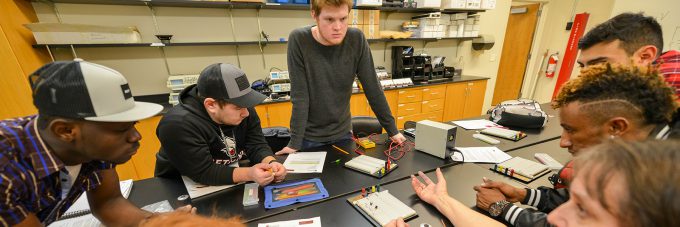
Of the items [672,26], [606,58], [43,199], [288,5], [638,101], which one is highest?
[288,5]

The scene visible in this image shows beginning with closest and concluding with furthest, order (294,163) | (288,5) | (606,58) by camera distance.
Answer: (606,58) → (294,163) → (288,5)

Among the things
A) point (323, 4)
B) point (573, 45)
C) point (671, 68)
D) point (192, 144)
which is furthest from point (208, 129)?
point (573, 45)

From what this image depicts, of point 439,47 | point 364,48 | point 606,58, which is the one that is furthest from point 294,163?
point 439,47

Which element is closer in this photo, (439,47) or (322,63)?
(322,63)

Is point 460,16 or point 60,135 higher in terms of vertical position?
point 460,16

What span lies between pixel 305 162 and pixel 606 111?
1.21m

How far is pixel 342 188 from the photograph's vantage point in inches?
44.0

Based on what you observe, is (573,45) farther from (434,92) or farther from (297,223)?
(297,223)

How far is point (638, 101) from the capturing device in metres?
0.83

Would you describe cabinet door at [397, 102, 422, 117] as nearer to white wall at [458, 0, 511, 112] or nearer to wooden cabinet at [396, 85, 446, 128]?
wooden cabinet at [396, 85, 446, 128]

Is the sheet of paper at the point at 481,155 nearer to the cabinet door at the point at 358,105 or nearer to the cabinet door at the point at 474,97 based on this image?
the cabinet door at the point at 358,105

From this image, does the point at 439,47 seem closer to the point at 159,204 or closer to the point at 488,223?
the point at 488,223

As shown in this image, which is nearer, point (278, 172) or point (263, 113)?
point (278, 172)

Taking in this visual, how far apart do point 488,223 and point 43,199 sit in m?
1.35
